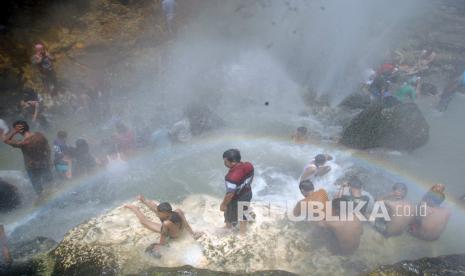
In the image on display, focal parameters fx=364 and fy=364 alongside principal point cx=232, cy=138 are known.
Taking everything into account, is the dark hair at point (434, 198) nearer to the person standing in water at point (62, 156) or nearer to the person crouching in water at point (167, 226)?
the person crouching in water at point (167, 226)

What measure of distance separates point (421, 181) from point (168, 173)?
6712 mm

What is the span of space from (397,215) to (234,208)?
10.1ft

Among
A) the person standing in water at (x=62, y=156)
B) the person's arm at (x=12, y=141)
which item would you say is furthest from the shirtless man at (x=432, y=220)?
the person's arm at (x=12, y=141)

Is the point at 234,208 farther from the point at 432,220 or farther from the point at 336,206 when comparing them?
the point at 432,220

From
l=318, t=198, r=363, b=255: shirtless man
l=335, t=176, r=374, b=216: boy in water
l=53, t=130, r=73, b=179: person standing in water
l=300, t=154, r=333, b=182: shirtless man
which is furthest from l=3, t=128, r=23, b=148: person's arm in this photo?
l=335, t=176, r=374, b=216: boy in water

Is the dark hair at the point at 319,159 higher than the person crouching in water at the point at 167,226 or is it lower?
higher

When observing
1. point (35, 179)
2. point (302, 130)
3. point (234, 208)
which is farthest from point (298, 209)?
point (35, 179)

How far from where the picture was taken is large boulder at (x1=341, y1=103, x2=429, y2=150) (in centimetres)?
1055

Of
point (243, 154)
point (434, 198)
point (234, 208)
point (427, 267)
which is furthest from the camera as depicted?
point (243, 154)

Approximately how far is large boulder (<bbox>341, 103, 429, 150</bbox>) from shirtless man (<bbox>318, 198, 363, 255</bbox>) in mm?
4940

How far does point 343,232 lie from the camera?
599cm

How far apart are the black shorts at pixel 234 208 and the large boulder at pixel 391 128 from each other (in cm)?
587

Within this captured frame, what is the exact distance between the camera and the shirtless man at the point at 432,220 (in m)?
6.65

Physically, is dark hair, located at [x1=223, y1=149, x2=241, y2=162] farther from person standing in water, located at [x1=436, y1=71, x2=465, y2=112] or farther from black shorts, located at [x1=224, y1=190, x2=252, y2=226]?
person standing in water, located at [x1=436, y1=71, x2=465, y2=112]
